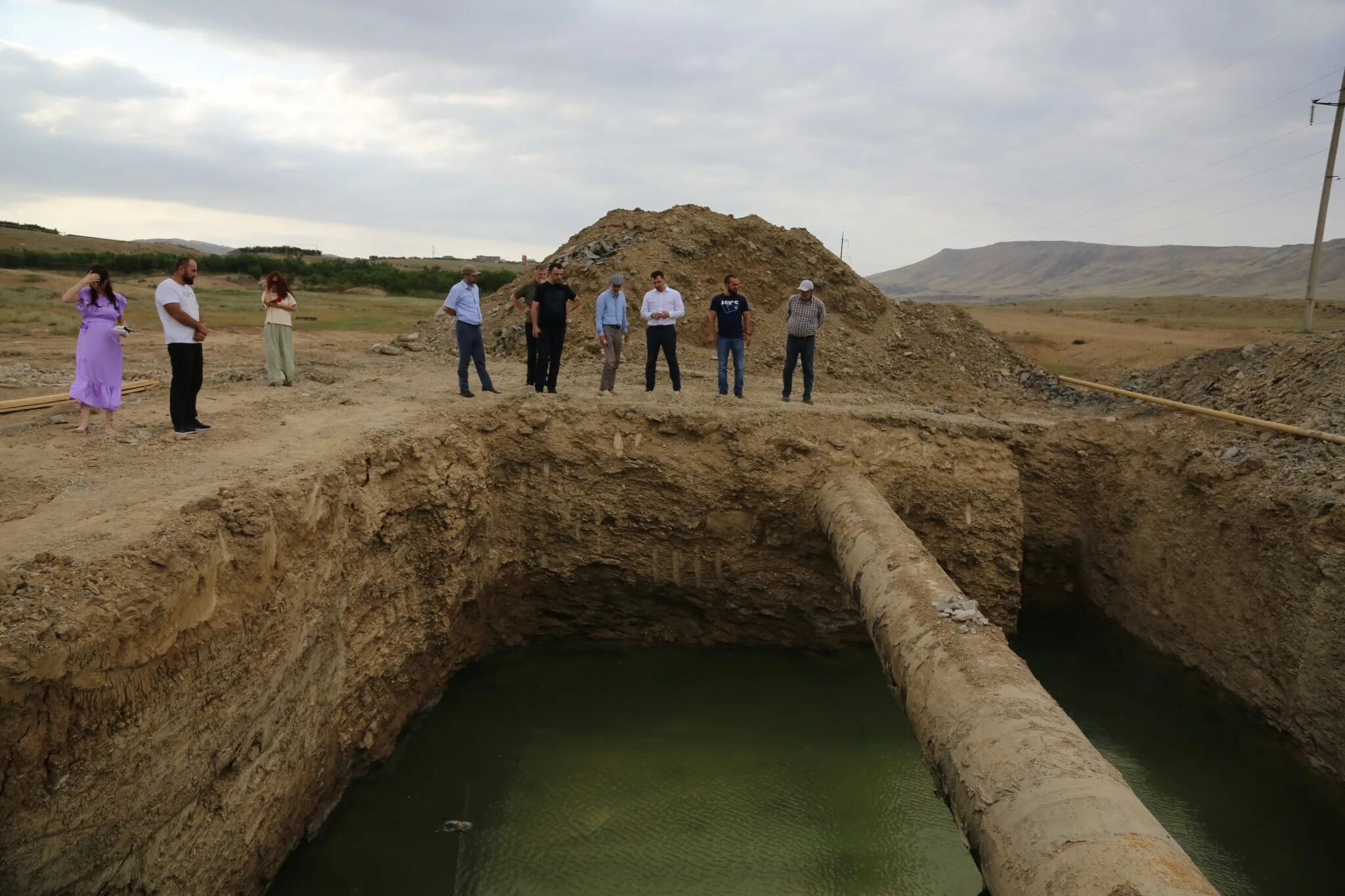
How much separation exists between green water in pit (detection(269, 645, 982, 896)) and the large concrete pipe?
193 centimetres

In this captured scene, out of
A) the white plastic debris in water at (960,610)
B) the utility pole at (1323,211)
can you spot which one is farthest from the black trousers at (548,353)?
the utility pole at (1323,211)

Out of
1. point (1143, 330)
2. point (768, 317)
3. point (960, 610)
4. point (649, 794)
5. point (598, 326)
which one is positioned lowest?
point (649, 794)

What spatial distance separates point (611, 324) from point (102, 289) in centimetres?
447

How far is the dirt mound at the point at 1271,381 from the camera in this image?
25.1 ft

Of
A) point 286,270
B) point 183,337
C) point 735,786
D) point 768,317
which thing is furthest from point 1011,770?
point 286,270

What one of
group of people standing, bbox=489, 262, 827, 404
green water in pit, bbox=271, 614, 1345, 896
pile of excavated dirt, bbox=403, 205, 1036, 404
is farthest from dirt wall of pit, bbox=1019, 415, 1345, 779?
group of people standing, bbox=489, 262, 827, 404

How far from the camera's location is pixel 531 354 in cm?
880

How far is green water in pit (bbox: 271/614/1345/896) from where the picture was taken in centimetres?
571

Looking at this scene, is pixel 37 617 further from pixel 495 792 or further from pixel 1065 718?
pixel 1065 718

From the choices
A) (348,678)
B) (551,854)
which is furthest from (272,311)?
(551,854)

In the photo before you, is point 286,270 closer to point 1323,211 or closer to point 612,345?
point 612,345

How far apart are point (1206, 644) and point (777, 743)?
165 inches

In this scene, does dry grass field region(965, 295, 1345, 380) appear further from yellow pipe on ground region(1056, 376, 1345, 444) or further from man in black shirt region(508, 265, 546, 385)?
man in black shirt region(508, 265, 546, 385)

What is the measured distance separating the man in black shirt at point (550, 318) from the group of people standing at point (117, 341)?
3.19 m
